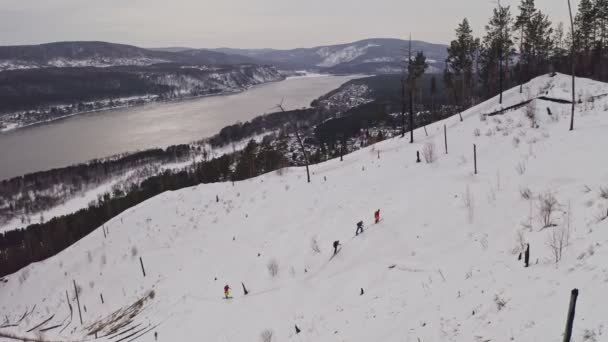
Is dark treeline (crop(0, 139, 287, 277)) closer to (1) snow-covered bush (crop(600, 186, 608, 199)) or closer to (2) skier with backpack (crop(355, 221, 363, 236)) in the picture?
(2) skier with backpack (crop(355, 221, 363, 236))

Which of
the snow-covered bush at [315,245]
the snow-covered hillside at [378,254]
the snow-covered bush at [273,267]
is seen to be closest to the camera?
the snow-covered hillside at [378,254]

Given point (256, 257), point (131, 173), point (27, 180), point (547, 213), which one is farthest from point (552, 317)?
point (27, 180)

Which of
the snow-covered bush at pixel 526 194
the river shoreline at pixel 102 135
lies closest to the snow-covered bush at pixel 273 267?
the snow-covered bush at pixel 526 194

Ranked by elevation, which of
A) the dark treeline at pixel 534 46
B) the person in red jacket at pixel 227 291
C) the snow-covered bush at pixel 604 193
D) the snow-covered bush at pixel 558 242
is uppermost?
the dark treeline at pixel 534 46

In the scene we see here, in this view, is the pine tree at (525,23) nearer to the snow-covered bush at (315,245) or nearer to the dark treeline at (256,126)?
the snow-covered bush at (315,245)

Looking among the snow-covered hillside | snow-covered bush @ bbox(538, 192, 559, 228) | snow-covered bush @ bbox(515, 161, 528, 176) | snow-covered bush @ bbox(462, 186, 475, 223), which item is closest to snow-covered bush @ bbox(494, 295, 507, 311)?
the snow-covered hillside
